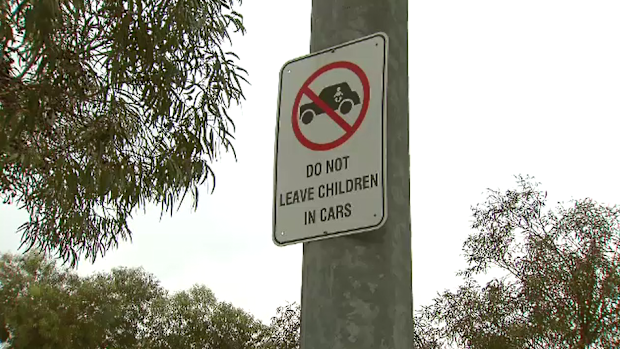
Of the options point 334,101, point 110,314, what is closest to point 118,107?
point 334,101

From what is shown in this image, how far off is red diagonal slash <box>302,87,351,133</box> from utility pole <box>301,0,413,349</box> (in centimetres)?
12

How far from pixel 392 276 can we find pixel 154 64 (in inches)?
324

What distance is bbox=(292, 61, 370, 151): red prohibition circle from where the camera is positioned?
80.7 inches

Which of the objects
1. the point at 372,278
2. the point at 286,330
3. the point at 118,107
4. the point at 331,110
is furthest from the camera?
the point at 286,330

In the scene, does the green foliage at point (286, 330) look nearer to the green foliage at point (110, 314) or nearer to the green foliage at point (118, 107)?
the green foliage at point (110, 314)

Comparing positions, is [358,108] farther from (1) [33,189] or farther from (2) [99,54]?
(1) [33,189]

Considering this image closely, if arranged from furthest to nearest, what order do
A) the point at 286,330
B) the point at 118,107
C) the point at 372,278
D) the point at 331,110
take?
the point at 286,330, the point at 118,107, the point at 331,110, the point at 372,278

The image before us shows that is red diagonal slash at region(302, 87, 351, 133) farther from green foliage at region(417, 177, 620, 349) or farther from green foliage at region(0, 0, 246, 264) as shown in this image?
green foliage at region(417, 177, 620, 349)

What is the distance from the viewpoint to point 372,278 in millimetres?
1891

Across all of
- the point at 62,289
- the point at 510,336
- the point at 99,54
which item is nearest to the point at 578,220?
the point at 510,336

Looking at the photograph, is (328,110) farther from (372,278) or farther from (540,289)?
(540,289)

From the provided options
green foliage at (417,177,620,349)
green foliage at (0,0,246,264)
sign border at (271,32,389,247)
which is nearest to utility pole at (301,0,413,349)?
sign border at (271,32,389,247)

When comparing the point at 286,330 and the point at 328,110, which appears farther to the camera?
the point at 286,330

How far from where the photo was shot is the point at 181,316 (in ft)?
110
